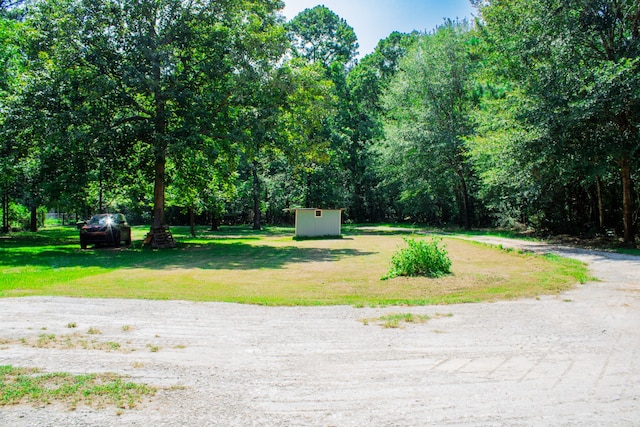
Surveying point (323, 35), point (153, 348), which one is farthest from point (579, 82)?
point (323, 35)

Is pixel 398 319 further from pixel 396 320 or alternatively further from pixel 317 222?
pixel 317 222

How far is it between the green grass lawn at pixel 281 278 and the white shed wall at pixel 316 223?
1041 centimetres

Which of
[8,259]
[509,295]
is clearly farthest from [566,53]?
[8,259]

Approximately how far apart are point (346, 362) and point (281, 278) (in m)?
6.41

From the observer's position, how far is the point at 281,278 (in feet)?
35.9

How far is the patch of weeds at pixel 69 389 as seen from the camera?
3.62m

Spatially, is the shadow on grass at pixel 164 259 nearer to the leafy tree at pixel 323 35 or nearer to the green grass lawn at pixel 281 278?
the green grass lawn at pixel 281 278

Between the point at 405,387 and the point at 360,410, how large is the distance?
0.62m

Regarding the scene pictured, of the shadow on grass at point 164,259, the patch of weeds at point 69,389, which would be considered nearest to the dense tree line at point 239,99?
the shadow on grass at point 164,259

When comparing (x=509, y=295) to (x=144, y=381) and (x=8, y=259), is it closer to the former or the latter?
(x=144, y=381)

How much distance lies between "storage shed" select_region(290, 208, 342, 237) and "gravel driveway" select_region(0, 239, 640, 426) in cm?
1907

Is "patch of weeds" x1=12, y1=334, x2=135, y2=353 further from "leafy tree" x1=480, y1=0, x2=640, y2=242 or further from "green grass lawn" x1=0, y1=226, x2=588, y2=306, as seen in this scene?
"leafy tree" x1=480, y1=0, x2=640, y2=242

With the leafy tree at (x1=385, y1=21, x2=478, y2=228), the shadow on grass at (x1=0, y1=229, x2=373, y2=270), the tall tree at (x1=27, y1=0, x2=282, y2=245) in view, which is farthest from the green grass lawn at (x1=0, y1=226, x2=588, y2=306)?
the leafy tree at (x1=385, y1=21, x2=478, y2=228)

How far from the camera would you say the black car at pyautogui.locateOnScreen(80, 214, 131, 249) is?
19781 millimetres
